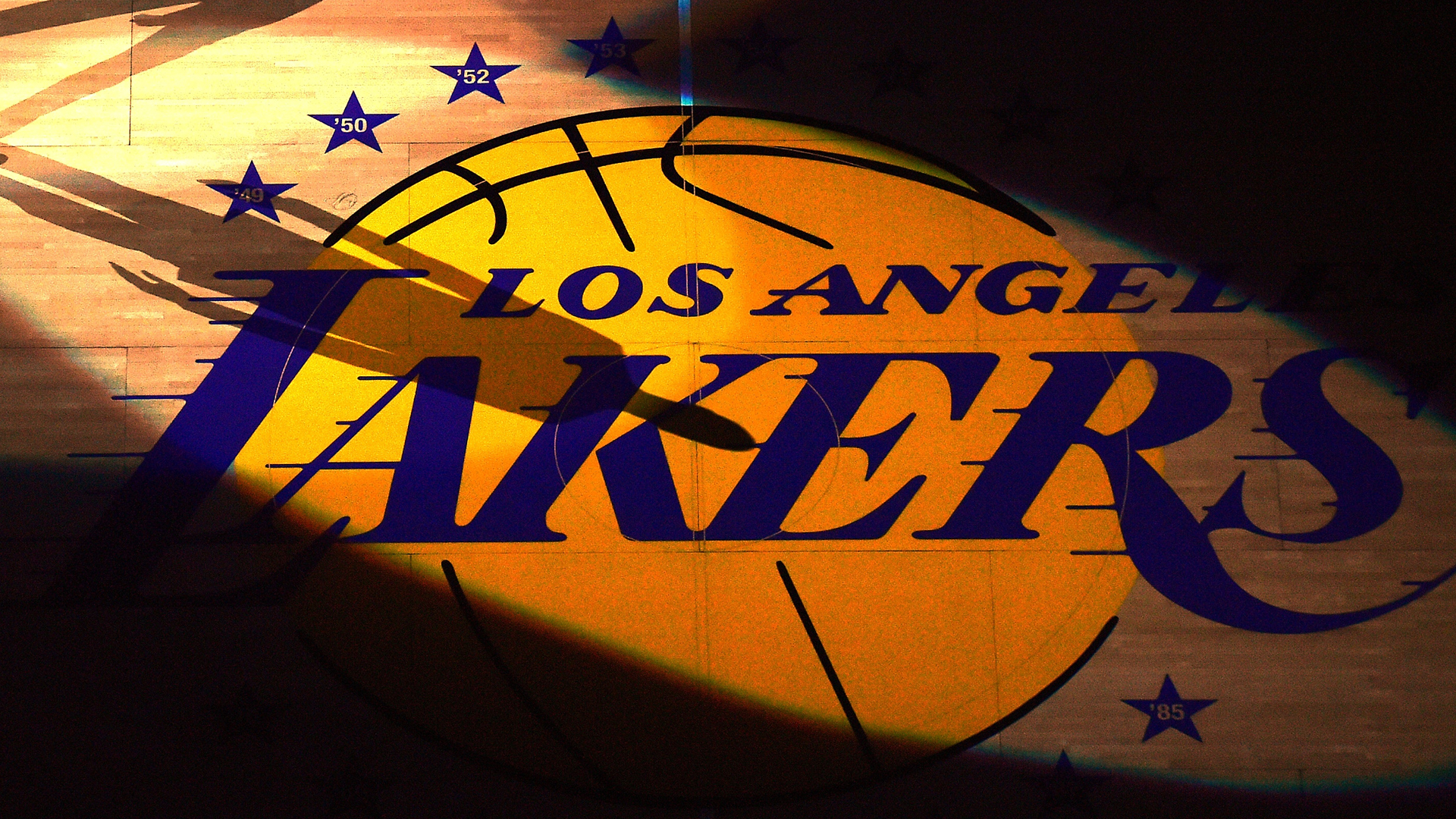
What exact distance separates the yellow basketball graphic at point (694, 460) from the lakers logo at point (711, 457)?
0.5 inches

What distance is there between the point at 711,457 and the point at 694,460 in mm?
79

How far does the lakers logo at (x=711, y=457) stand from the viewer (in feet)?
12.8

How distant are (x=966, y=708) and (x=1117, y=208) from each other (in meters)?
2.37

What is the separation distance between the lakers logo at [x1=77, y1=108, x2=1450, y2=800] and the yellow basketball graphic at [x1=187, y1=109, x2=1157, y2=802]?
1 cm

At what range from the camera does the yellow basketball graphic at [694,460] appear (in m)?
3.89

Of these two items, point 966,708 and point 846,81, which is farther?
point 846,81

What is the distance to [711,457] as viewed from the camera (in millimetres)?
3996

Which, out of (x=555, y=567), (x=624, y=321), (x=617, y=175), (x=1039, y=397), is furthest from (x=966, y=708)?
(x=617, y=175)

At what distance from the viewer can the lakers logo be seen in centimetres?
390

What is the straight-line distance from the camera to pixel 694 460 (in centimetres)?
399

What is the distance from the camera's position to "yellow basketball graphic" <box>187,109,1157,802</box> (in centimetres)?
389

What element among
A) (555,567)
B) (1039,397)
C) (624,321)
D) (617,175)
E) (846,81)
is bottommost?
(555,567)

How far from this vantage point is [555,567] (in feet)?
13.0

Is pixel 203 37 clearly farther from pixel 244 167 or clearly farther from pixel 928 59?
pixel 928 59
